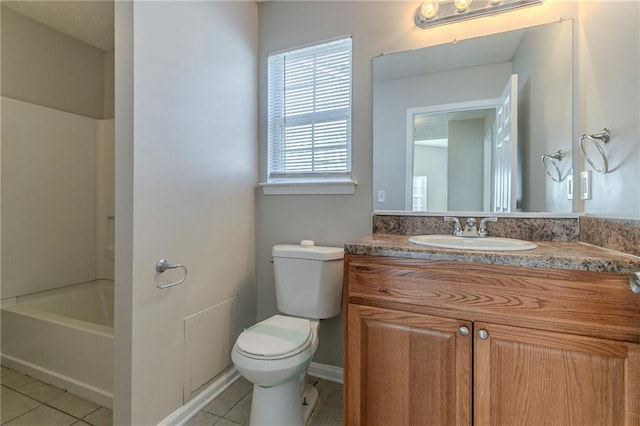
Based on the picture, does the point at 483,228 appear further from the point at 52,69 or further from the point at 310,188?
the point at 52,69

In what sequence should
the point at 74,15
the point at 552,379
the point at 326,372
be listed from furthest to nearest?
the point at 74,15 < the point at 326,372 < the point at 552,379

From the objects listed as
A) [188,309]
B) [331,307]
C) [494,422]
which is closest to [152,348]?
[188,309]

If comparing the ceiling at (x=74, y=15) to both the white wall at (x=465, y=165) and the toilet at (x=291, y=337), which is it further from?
the white wall at (x=465, y=165)

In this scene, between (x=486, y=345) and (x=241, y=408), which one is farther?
(x=241, y=408)

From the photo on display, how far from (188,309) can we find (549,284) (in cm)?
158

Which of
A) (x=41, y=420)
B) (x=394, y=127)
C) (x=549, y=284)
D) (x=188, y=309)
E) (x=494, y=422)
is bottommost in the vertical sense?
(x=41, y=420)

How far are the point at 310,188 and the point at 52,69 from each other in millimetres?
2289

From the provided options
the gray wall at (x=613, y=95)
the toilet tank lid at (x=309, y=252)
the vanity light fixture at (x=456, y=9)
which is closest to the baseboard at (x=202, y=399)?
the toilet tank lid at (x=309, y=252)

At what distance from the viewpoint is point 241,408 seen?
5.32ft

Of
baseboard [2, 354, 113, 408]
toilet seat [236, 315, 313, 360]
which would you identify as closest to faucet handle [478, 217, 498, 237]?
toilet seat [236, 315, 313, 360]

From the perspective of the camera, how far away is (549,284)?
0.96 metres

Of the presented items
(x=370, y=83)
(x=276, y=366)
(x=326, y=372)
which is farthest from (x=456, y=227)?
(x=326, y=372)

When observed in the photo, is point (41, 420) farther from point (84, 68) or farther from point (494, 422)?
point (84, 68)

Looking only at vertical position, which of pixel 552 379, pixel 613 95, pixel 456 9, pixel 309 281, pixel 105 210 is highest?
pixel 456 9
